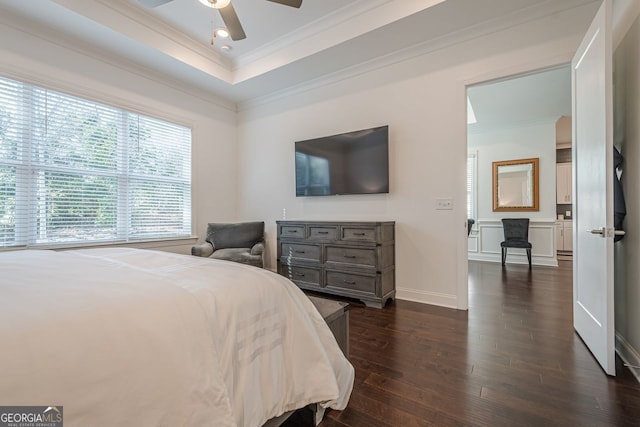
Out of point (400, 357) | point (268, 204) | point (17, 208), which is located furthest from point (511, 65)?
point (17, 208)

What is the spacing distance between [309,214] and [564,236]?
6.25m

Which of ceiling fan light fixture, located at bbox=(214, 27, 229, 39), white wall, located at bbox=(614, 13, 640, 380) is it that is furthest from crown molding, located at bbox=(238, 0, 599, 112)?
ceiling fan light fixture, located at bbox=(214, 27, 229, 39)

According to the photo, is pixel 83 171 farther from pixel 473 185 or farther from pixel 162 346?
pixel 473 185

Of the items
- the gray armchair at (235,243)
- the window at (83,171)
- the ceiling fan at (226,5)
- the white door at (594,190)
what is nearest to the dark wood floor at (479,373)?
the white door at (594,190)

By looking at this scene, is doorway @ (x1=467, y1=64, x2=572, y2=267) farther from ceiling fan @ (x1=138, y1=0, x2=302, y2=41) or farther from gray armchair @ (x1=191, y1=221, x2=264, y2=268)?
gray armchair @ (x1=191, y1=221, x2=264, y2=268)

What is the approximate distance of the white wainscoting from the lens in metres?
5.12

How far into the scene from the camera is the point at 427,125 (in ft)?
9.95

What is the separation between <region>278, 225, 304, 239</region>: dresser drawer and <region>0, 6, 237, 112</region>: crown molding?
2427mm

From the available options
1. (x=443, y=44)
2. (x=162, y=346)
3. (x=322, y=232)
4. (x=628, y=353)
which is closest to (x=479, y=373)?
(x=628, y=353)

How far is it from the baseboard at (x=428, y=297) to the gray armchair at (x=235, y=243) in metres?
1.77

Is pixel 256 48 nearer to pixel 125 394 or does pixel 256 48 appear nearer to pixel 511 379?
pixel 125 394

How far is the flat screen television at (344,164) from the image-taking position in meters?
3.24

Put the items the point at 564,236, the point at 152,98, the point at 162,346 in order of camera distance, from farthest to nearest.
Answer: the point at 564,236
the point at 152,98
the point at 162,346

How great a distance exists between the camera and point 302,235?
3.44m
